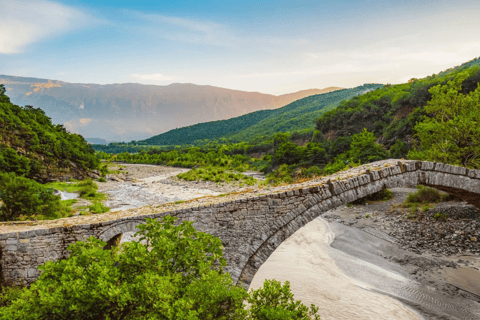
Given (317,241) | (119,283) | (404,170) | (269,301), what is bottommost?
(317,241)

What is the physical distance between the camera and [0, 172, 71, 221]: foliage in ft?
36.2

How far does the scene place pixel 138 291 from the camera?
358 cm

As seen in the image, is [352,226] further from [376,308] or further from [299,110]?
[299,110]

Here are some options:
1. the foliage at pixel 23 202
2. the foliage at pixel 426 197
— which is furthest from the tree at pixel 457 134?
the foliage at pixel 23 202

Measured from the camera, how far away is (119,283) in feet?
12.6

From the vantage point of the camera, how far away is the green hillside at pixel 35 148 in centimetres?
1963

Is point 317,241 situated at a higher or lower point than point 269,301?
lower

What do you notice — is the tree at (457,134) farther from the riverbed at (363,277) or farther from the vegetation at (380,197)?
the riverbed at (363,277)

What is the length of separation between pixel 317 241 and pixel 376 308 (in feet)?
18.8

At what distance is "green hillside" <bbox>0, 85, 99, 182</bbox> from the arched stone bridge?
1553cm

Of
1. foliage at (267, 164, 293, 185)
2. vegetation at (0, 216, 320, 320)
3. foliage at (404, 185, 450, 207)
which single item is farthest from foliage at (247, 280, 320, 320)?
foliage at (267, 164, 293, 185)

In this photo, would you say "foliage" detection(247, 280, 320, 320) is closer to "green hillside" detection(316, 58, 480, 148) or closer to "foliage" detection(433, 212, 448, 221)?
"foliage" detection(433, 212, 448, 221)

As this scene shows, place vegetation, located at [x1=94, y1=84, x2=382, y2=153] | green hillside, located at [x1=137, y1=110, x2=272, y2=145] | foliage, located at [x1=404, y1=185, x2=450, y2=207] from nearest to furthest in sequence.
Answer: foliage, located at [x1=404, y1=185, x2=450, y2=207] < vegetation, located at [x1=94, y1=84, x2=382, y2=153] < green hillside, located at [x1=137, y1=110, x2=272, y2=145]

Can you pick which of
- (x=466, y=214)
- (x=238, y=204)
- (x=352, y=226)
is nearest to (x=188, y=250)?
(x=238, y=204)
